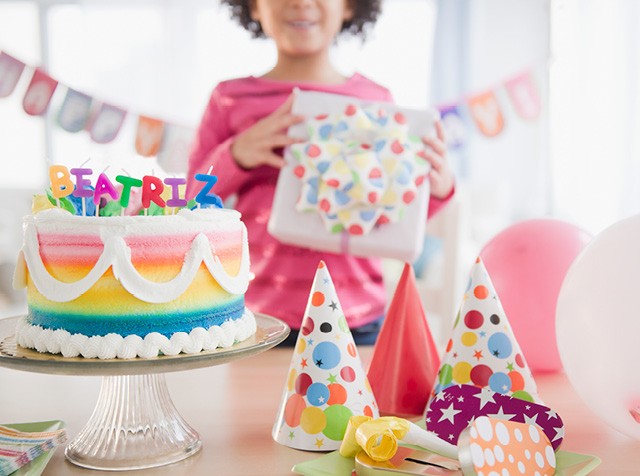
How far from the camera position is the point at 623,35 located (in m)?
3.94

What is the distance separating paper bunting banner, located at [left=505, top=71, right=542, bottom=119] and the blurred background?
4.66 feet

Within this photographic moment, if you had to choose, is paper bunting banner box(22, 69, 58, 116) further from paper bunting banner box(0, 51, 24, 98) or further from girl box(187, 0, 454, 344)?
girl box(187, 0, 454, 344)

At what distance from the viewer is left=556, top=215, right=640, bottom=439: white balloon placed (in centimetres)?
79

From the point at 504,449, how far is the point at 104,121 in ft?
6.25

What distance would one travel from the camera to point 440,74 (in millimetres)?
4918

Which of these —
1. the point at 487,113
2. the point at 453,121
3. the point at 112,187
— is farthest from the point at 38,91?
the point at 112,187

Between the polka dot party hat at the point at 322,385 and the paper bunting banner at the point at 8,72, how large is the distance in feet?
5.31

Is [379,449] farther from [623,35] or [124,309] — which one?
[623,35]

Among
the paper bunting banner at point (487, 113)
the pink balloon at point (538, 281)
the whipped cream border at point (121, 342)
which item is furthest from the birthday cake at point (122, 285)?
the paper bunting banner at point (487, 113)

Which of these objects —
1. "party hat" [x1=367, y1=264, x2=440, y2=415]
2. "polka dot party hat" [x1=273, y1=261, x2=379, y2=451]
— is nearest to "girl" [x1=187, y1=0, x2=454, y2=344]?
"party hat" [x1=367, y1=264, x2=440, y2=415]

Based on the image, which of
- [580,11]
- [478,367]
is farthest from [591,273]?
[580,11]

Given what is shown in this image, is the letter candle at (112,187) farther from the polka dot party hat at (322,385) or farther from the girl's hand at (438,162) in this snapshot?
the girl's hand at (438,162)

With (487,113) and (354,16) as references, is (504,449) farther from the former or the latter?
(487,113)

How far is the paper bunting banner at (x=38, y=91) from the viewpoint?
2.13m
